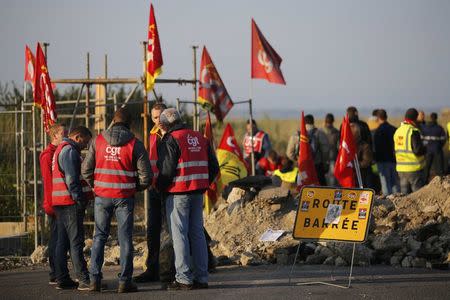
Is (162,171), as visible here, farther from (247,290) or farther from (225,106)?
(225,106)

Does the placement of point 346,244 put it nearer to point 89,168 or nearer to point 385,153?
point 89,168

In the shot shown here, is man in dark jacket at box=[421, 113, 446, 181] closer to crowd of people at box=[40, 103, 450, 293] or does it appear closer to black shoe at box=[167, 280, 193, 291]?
crowd of people at box=[40, 103, 450, 293]

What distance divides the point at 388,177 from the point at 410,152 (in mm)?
2018

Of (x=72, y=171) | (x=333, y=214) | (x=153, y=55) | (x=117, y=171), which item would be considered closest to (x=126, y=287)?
(x=117, y=171)

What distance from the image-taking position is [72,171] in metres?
12.5

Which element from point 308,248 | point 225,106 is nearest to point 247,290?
point 308,248

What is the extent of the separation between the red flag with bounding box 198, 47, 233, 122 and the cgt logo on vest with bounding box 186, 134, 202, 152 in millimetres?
7375

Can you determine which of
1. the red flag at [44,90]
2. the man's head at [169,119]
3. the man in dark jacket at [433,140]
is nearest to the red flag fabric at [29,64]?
the red flag at [44,90]

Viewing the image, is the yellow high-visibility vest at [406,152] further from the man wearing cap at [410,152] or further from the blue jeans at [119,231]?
the blue jeans at [119,231]

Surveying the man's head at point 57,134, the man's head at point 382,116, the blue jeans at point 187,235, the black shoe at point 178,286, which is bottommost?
the black shoe at point 178,286

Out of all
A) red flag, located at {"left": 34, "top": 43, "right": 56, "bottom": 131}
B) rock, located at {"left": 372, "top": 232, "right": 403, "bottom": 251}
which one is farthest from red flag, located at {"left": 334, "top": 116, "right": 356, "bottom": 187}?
red flag, located at {"left": 34, "top": 43, "right": 56, "bottom": 131}

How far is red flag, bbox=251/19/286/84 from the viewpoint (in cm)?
2097

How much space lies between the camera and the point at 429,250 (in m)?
14.8

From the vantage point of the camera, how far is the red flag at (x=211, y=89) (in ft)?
65.4
